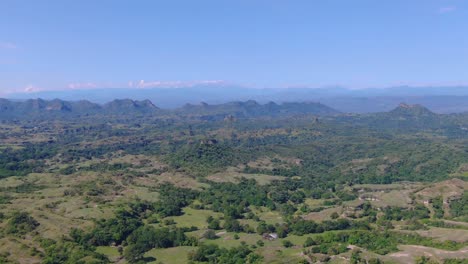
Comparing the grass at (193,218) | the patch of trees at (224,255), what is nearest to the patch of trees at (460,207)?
the patch of trees at (224,255)

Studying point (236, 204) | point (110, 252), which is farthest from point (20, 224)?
point (236, 204)

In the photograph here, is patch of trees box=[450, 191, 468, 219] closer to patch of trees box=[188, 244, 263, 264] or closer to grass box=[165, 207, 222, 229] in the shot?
patch of trees box=[188, 244, 263, 264]

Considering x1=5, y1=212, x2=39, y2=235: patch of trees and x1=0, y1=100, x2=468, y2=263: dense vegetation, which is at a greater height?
x1=5, y1=212, x2=39, y2=235: patch of trees

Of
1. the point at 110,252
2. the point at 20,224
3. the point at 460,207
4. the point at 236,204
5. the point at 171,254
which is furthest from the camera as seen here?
the point at 236,204

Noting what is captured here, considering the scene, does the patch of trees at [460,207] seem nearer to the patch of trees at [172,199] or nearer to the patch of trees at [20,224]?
the patch of trees at [172,199]

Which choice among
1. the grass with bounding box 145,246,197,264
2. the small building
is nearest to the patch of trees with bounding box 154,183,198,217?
the grass with bounding box 145,246,197,264

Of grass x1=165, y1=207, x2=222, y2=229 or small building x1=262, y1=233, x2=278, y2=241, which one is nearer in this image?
small building x1=262, y1=233, x2=278, y2=241

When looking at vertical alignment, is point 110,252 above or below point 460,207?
below

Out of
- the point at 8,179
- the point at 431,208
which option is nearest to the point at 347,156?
the point at 431,208

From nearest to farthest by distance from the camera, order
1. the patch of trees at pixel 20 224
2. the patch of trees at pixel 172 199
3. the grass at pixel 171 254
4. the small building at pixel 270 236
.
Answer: the grass at pixel 171 254 < the patch of trees at pixel 20 224 < the small building at pixel 270 236 < the patch of trees at pixel 172 199

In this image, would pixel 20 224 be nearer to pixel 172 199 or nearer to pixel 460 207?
pixel 172 199

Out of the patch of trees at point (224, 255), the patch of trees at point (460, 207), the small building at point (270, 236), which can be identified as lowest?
the small building at point (270, 236)

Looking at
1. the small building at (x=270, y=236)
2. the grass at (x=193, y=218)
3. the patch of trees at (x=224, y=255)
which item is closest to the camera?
the patch of trees at (x=224, y=255)
